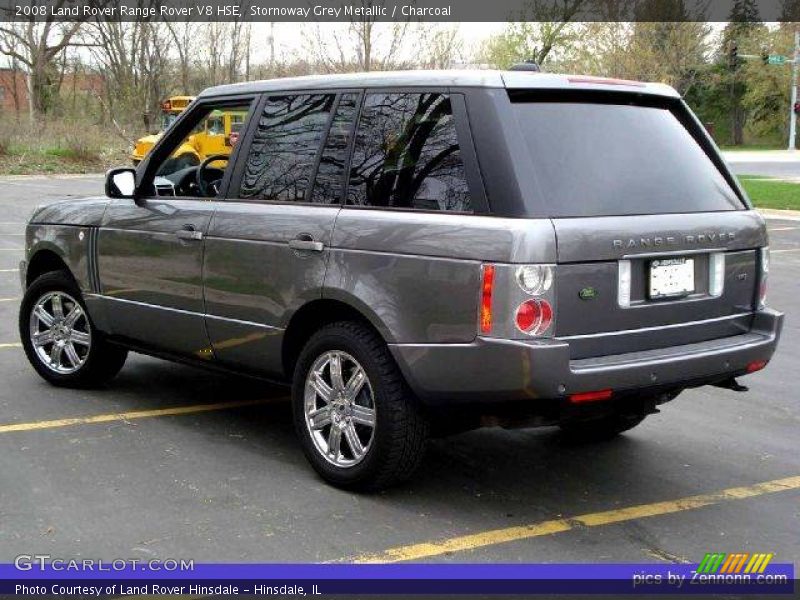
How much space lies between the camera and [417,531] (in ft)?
14.4

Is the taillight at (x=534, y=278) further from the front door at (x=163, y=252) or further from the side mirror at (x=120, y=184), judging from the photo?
the side mirror at (x=120, y=184)

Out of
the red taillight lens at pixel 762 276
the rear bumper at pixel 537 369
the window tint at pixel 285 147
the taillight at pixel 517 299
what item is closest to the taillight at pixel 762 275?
the red taillight lens at pixel 762 276

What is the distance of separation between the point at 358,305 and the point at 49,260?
3.13 metres

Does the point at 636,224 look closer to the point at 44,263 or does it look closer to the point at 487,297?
the point at 487,297

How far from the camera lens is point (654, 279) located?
4523 millimetres

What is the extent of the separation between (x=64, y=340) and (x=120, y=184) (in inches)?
48.1

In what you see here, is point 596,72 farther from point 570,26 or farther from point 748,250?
point 748,250

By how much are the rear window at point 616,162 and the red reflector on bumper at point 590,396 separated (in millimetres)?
750

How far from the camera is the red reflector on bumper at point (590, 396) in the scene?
13.9 ft

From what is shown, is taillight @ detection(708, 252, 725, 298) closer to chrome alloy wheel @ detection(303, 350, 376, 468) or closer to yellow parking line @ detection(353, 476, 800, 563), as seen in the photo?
yellow parking line @ detection(353, 476, 800, 563)

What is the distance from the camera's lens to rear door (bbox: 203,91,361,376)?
498 cm

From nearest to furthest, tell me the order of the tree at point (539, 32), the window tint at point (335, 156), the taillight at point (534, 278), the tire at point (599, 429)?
the taillight at point (534, 278) < the window tint at point (335, 156) < the tire at point (599, 429) < the tree at point (539, 32)

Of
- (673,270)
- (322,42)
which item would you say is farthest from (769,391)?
(322,42)

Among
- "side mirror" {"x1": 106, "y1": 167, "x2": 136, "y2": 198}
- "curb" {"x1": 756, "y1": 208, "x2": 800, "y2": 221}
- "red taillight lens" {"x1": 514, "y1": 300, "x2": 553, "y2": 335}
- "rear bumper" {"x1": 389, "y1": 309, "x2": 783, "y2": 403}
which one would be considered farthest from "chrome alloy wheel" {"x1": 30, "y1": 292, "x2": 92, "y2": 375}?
"curb" {"x1": 756, "y1": 208, "x2": 800, "y2": 221}
